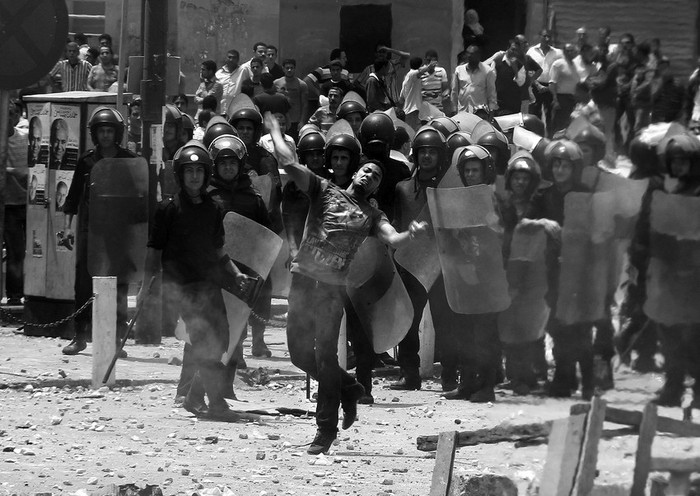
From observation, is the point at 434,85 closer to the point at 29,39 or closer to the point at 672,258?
the point at 29,39

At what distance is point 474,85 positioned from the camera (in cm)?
1359

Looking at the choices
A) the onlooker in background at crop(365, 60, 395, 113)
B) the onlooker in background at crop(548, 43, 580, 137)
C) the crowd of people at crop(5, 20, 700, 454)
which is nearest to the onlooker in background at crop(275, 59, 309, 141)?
the onlooker in background at crop(365, 60, 395, 113)

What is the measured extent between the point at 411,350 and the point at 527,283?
2.10 meters

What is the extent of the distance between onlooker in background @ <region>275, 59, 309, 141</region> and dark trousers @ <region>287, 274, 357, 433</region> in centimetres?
911

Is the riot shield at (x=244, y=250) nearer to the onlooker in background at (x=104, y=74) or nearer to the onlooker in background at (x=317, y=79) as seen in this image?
the onlooker in background at (x=317, y=79)

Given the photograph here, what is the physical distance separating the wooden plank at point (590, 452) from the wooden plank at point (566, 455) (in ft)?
0.11

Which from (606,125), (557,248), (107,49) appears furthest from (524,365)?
(107,49)

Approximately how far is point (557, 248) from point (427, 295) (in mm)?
3130

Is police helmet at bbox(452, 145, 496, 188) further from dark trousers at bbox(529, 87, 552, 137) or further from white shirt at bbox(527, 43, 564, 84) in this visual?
white shirt at bbox(527, 43, 564, 84)

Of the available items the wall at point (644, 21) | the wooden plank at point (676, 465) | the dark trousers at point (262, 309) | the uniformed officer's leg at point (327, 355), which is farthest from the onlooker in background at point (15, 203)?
the wall at point (644, 21)

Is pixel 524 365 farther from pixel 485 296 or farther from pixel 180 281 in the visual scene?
pixel 180 281

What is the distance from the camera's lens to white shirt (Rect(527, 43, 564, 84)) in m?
4.80

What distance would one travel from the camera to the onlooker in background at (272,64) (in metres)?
17.8

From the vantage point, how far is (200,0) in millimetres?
22250
